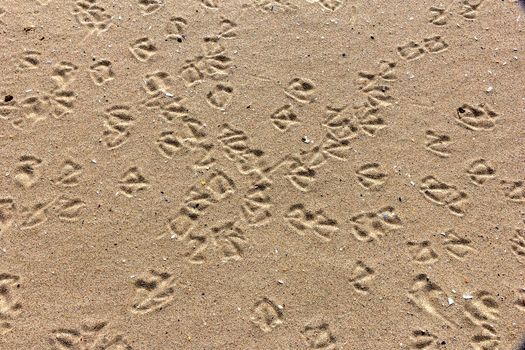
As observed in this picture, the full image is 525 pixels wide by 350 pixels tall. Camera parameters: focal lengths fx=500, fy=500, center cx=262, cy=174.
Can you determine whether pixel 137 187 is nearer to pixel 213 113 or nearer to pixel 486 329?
pixel 213 113

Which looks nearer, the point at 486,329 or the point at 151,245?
the point at 486,329

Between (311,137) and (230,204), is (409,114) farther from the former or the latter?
(230,204)

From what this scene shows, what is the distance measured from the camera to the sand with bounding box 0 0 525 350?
331 centimetres

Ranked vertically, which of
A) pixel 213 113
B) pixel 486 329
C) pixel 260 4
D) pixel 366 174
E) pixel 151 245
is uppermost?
pixel 260 4

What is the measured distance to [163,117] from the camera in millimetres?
4176

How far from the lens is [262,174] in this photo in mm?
3912

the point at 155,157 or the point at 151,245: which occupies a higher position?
the point at 155,157

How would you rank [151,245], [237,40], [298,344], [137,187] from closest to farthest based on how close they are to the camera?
[298,344], [151,245], [137,187], [237,40]

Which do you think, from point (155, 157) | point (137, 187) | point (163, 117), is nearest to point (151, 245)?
point (137, 187)

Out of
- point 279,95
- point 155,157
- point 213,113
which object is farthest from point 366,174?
point 155,157

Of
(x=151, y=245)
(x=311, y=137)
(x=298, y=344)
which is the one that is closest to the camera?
(x=298, y=344)

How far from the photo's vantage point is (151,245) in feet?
11.7

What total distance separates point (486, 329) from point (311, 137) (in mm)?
1888

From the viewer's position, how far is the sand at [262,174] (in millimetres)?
3311
